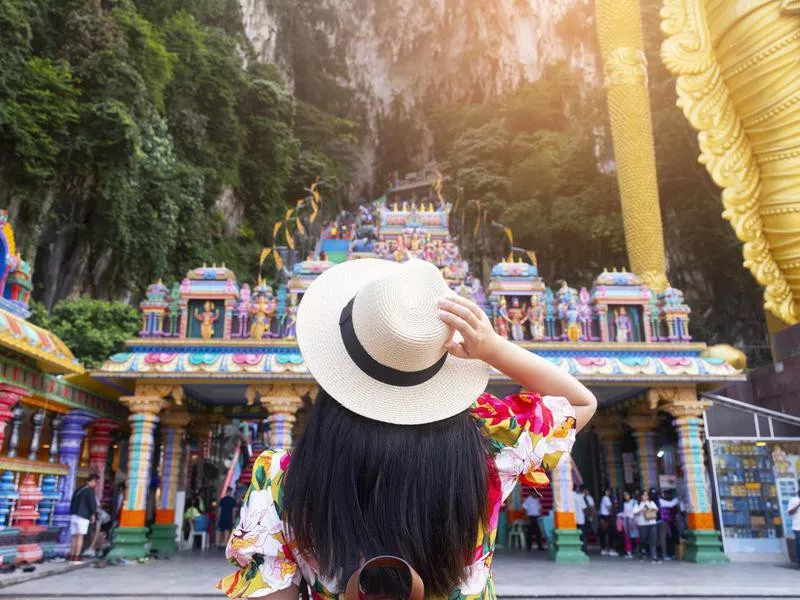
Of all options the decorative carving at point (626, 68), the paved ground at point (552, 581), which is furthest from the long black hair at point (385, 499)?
the decorative carving at point (626, 68)

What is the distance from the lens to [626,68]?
16.2m

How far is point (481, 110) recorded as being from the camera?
39.0m

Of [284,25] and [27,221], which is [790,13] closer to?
[27,221]

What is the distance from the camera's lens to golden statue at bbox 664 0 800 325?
1069cm

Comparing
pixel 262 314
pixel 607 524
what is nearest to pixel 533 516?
pixel 607 524

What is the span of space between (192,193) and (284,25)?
23.0 metres

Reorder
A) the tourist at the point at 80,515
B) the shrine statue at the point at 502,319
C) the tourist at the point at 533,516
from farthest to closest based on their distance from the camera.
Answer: the tourist at the point at 533,516 < the shrine statue at the point at 502,319 < the tourist at the point at 80,515

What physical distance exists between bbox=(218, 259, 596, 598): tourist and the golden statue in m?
11.3

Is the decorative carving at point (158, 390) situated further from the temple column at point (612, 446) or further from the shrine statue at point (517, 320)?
the temple column at point (612, 446)

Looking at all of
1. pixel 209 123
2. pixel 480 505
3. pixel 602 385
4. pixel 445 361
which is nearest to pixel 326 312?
pixel 445 361

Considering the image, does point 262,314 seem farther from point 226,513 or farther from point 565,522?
point 565,522

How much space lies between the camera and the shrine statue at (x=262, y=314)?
951 cm

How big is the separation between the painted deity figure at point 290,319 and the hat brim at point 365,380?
8217mm

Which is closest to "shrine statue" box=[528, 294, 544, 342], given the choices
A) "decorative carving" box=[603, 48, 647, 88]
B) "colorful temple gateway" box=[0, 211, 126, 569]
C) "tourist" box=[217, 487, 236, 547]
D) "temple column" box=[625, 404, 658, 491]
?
"temple column" box=[625, 404, 658, 491]
